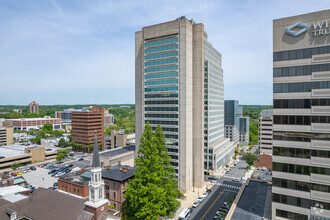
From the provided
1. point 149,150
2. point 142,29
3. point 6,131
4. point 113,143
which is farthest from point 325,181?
point 6,131

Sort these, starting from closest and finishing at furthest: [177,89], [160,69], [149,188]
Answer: [149,188]
[177,89]
[160,69]

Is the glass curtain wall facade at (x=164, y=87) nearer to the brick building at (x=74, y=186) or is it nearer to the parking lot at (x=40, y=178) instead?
the brick building at (x=74, y=186)

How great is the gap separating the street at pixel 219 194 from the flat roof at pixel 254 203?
13.6 meters

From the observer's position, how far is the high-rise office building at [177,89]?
68.2 meters

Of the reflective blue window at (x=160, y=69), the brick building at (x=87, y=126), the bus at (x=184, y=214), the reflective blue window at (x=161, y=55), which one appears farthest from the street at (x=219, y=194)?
the brick building at (x=87, y=126)

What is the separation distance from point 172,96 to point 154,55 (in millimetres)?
17139

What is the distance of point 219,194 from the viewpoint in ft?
218

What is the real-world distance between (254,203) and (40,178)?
84446 millimetres

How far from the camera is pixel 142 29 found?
250 feet

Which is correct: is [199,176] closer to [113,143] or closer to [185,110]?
[185,110]

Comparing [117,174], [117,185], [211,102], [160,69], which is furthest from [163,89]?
[117,185]

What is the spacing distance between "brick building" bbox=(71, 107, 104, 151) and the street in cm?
8763

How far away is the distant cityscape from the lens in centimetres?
3397

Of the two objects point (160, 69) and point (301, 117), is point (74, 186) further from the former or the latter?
point (301, 117)
